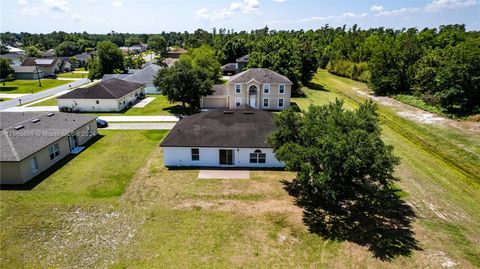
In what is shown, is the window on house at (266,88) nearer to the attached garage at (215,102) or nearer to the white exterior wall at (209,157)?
the attached garage at (215,102)

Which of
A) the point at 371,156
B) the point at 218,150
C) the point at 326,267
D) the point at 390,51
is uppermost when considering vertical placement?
the point at 390,51

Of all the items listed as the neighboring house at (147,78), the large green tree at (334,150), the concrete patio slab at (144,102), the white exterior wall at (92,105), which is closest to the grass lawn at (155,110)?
the concrete patio slab at (144,102)

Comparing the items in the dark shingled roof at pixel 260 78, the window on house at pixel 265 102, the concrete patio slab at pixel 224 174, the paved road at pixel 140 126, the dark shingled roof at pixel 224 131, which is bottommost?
the concrete patio slab at pixel 224 174

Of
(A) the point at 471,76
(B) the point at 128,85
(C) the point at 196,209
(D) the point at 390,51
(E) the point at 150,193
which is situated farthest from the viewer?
(D) the point at 390,51

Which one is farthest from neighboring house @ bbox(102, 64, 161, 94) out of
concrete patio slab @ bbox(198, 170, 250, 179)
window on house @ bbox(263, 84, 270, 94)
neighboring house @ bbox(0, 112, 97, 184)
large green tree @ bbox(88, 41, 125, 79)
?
concrete patio slab @ bbox(198, 170, 250, 179)

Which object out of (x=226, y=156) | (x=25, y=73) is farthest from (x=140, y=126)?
(x=25, y=73)

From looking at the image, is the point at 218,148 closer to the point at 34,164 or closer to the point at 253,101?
the point at 34,164

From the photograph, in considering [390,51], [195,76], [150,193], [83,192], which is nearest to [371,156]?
[150,193]

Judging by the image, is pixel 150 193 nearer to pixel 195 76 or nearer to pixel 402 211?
pixel 402 211
